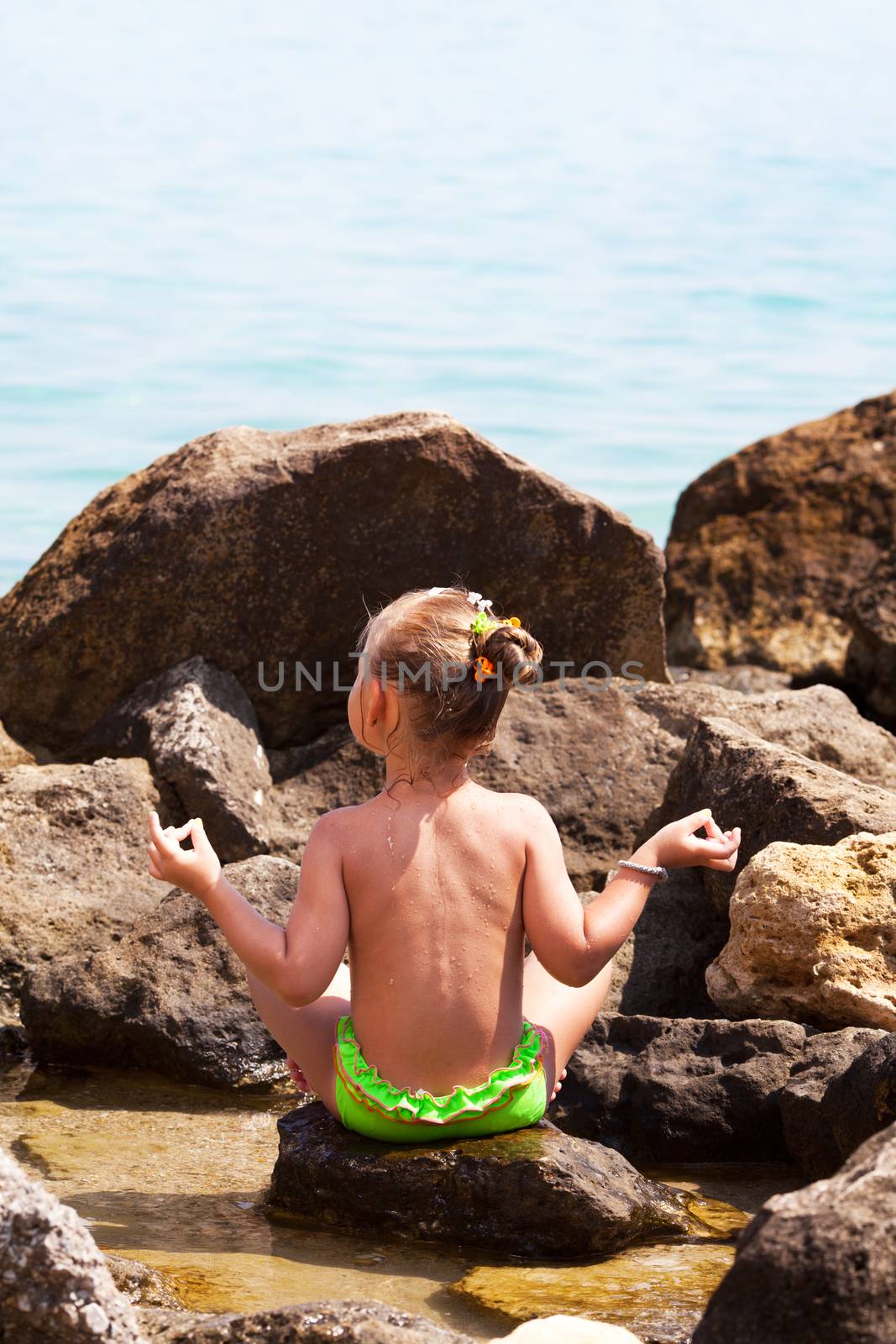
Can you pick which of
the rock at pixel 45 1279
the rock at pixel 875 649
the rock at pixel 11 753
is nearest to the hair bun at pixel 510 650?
the rock at pixel 45 1279

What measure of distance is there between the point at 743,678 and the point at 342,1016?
6.96 m

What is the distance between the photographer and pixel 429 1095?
11.1 ft

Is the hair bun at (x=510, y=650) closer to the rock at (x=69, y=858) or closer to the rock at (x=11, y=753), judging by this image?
the rock at (x=69, y=858)

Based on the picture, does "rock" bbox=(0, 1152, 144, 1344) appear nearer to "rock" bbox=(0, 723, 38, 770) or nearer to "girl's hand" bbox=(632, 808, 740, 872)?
"girl's hand" bbox=(632, 808, 740, 872)

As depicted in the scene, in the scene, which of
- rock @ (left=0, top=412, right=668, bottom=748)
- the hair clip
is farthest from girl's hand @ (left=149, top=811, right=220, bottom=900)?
rock @ (left=0, top=412, right=668, bottom=748)

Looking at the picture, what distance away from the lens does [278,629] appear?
250 inches

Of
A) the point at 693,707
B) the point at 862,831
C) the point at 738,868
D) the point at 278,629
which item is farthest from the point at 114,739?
the point at 862,831

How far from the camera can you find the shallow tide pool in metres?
2.87

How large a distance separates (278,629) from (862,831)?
2776 mm

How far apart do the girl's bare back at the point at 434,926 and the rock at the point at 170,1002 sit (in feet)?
4.02

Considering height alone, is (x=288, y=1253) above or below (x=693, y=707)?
A: below

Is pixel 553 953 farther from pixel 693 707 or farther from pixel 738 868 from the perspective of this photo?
pixel 693 707

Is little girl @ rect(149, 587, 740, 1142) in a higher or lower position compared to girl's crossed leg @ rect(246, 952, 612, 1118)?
higher

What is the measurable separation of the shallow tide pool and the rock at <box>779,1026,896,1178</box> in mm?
139
